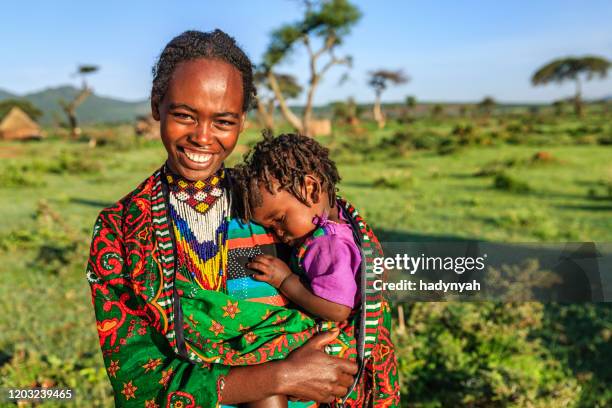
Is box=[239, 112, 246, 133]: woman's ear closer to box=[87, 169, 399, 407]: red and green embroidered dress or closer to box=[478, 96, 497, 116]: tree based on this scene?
box=[87, 169, 399, 407]: red and green embroidered dress

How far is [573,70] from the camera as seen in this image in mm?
38562

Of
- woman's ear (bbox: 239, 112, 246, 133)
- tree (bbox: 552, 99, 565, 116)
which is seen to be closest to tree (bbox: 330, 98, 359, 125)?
tree (bbox: 552, 99, 565, 116)

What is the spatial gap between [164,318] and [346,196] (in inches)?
365

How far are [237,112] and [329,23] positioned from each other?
16657mm

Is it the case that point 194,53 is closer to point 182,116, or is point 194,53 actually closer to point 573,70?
point 182,116

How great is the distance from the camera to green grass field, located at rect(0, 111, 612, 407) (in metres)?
4.50

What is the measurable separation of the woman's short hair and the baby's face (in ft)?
0.98

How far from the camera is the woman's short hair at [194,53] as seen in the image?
1572mm

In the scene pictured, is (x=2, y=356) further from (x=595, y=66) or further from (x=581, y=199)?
(x=595, y=66)

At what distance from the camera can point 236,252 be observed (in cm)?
164

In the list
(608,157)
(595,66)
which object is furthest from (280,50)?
(595,66)

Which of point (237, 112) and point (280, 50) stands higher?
point (280, 50)

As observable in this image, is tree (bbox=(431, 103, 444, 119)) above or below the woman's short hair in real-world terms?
above

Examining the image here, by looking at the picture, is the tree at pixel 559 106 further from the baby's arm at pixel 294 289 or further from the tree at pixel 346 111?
the baby's arm at pixel 294 289
